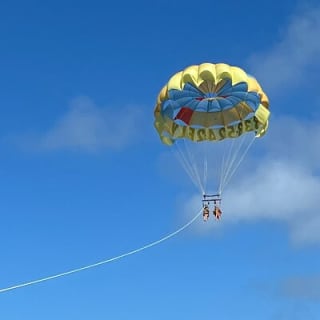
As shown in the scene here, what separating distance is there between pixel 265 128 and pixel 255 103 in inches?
100

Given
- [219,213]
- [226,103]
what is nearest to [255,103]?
[226,103]

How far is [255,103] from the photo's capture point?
2452 inches

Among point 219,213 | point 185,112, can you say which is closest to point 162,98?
point 185,112

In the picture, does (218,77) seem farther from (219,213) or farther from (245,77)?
(219,213)

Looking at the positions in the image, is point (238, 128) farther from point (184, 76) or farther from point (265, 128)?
point (184, 76)

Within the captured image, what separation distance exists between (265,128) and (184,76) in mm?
6589

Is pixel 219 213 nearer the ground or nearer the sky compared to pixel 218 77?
nearer the ground

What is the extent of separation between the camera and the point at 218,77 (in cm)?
5981

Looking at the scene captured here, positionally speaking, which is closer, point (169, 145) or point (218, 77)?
point (218, 77)

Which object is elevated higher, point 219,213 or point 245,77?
point 245,77

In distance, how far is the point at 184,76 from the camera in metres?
59.9

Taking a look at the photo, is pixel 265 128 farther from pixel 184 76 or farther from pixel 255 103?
pixel 184 76

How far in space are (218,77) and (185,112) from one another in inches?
184

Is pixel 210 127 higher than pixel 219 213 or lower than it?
higher
